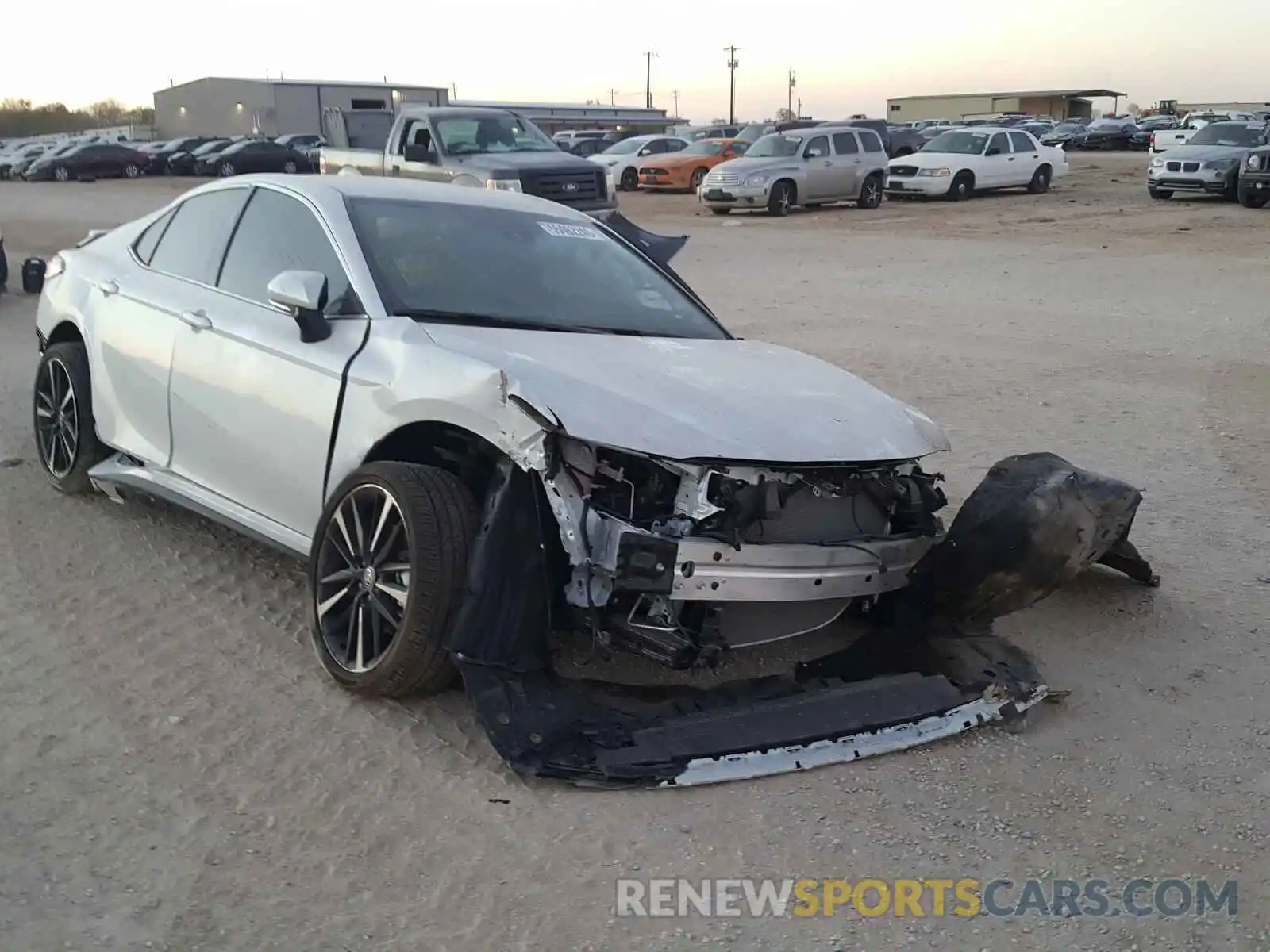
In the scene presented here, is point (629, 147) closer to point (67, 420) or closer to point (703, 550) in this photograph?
point (67, 420)

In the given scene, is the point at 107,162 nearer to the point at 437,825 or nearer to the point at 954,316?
the point at 954,316

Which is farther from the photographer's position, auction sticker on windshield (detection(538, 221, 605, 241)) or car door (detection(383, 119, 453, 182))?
car door (detection(383, 119, 453, 182))

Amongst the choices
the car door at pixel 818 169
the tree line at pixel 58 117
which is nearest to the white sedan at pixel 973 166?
the car door at pixel 818 169

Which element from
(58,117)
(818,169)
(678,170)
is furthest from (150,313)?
(58,117)

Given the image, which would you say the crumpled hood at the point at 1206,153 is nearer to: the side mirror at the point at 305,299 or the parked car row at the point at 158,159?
the side mirror at the point at 305,299

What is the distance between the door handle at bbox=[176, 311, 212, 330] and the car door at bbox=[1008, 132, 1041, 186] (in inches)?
1063

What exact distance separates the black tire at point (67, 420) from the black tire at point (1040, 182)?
27.3 m

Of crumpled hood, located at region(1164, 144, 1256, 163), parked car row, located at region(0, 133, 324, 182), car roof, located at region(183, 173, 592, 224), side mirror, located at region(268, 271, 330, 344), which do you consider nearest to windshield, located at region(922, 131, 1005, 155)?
crumpled hood, located at region(1164, 144, 1256, 163)

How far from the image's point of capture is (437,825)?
11.2ft

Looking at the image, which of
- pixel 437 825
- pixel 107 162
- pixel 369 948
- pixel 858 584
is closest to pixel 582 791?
pixel 437 825

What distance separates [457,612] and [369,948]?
1160 mm

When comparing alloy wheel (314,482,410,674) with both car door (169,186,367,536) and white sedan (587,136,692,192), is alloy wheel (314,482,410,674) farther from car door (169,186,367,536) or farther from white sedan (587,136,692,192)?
white sedan (587,136,692,192)

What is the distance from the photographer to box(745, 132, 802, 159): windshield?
26375 mm

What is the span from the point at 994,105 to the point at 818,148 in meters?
95.9
